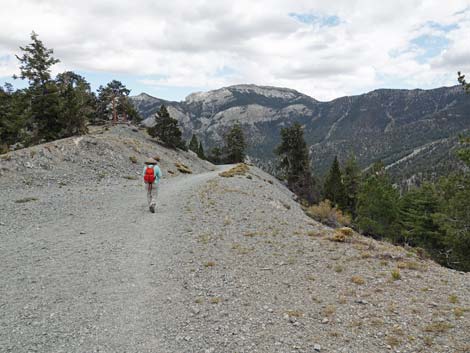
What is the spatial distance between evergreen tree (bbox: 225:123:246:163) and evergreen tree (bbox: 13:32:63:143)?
1889 inches

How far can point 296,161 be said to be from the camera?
57.5 m

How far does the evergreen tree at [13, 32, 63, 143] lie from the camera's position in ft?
118

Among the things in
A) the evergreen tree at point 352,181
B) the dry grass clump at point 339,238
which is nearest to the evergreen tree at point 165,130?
the evergreen tree at point 352,181

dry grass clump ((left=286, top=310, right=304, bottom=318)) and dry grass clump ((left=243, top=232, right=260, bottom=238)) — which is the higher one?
dry grass clump ((left=243, top=232, right=260, bottom=238))

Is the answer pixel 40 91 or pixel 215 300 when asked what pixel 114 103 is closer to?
pixel 40 91

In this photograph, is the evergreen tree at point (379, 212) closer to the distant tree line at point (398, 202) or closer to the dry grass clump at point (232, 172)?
the distant tree line at point (398, 202)

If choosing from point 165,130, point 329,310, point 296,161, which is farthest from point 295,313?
point 165,130

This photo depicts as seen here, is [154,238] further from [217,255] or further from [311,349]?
[311,349]

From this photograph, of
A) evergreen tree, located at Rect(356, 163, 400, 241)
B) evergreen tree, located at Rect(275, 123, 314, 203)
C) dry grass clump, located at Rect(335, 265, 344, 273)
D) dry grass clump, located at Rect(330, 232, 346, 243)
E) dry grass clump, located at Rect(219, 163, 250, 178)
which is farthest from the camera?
evergreen tree, located at Rect(275, 123, 314, 203)

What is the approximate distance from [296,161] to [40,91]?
41125mm

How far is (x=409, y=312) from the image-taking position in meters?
6.66

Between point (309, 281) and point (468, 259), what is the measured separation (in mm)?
26108

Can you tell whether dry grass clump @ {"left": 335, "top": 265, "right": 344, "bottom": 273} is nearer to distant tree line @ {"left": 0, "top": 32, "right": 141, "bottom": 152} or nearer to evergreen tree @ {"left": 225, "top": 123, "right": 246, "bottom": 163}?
distant tree line @ {"left": 0, "top": 32, "right": 141, "bottom": 152}

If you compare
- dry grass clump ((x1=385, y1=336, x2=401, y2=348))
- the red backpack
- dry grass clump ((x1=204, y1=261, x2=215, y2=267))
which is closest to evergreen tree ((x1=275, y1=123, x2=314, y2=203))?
the red backpack
